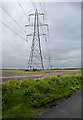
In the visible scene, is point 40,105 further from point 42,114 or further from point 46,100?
point 42,114

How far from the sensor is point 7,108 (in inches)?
246

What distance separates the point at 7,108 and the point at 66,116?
2.97 meters

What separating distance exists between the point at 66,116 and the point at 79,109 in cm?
120

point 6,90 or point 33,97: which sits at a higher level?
point 6,90

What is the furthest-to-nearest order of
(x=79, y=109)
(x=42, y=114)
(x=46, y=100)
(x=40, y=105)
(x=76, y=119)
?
(x=46, y=100) → (x=40, y=105) → (x=79, y=109) → (x=42, y=114) → (x=76, y=119)

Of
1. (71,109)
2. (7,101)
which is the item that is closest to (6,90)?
(7,101)

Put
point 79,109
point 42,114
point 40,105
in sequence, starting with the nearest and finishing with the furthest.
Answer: point 42,114
point 79,109
point 40,105

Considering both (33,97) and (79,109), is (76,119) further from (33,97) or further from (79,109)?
(33,97)

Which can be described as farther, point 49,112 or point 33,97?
point 33,97

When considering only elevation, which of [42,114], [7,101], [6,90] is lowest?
[42,114]

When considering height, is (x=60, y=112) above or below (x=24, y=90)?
below

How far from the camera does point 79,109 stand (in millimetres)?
6508

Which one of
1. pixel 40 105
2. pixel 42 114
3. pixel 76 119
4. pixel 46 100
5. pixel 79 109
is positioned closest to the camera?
pixel 76 119

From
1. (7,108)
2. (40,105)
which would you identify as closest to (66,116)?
(40,105)
